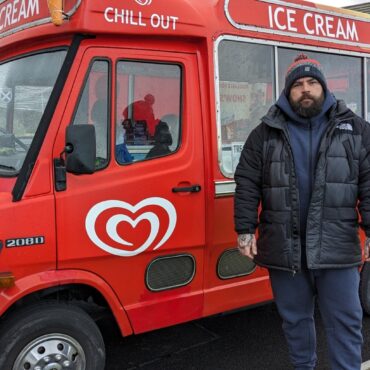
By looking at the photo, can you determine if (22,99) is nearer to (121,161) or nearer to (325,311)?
(121,161)

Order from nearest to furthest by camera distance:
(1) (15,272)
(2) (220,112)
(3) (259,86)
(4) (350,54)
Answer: (1) (15,272), (2) (220,112), (3) (259,86), (4) (350,54)

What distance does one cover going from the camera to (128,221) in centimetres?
288

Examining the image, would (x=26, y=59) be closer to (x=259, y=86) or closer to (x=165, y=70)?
(x=165, y=70)

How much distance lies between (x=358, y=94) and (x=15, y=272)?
315 centimetres

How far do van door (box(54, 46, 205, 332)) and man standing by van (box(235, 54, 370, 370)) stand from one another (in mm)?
470

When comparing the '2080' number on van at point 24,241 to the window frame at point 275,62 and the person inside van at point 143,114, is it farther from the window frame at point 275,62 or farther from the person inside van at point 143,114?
the window frame at point 275,62

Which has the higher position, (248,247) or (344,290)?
(248,247)

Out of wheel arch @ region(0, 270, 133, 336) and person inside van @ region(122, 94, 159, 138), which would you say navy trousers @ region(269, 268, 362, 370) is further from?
person inside van @ region(122, 94, 159, 138)

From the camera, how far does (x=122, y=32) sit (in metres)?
2.81

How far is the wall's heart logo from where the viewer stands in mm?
2756

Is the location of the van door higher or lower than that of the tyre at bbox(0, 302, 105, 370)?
higher

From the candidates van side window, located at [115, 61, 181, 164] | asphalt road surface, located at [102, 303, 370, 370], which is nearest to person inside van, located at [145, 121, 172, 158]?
van side window, located at [115, 61, 181, 164]

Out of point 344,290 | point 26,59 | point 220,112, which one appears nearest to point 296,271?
point 344,290

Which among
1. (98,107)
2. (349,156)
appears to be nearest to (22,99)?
(98,107)
